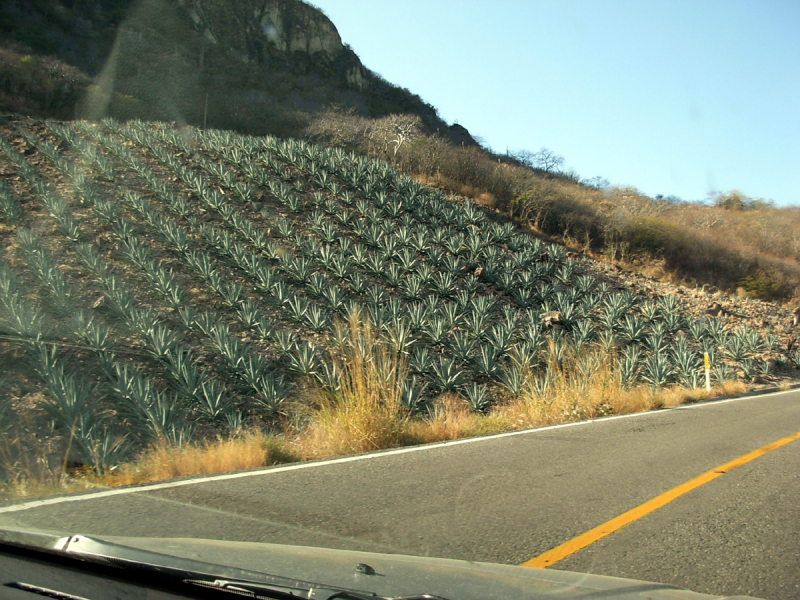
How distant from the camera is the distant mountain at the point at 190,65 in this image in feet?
109

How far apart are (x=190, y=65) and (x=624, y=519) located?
2027 inches

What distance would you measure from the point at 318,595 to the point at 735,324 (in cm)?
2363

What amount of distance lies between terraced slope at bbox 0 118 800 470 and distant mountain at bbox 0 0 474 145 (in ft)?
35.7

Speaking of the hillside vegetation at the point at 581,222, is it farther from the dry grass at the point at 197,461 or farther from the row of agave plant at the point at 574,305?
the dry grass at the point at 197,461

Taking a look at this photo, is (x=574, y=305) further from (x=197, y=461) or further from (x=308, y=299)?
(x=197, y=461)

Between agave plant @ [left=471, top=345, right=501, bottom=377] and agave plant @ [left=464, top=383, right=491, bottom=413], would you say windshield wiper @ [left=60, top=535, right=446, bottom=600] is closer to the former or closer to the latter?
agave plant @ [left=464, top=383, right=491, bottom=413]

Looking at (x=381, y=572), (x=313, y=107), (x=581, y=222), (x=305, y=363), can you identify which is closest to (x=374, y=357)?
(x=305, y=363)

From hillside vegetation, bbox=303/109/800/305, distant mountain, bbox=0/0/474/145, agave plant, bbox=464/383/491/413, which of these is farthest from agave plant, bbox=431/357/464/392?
distant mountain, bbox=0/0/474/145

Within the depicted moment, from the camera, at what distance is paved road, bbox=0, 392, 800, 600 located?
11.4 feet

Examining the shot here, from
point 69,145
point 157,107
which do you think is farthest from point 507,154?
point 69,145

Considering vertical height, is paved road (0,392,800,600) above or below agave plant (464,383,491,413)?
above

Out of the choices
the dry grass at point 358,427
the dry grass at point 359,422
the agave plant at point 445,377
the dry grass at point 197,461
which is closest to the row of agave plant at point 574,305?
the agave plant at point 445,377

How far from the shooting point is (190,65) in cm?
4709

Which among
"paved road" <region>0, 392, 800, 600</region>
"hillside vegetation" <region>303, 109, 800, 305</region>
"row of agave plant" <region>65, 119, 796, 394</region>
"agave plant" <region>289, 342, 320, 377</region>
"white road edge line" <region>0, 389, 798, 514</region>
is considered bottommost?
"agave plant" <region>289, 342, 320, 377</region>
